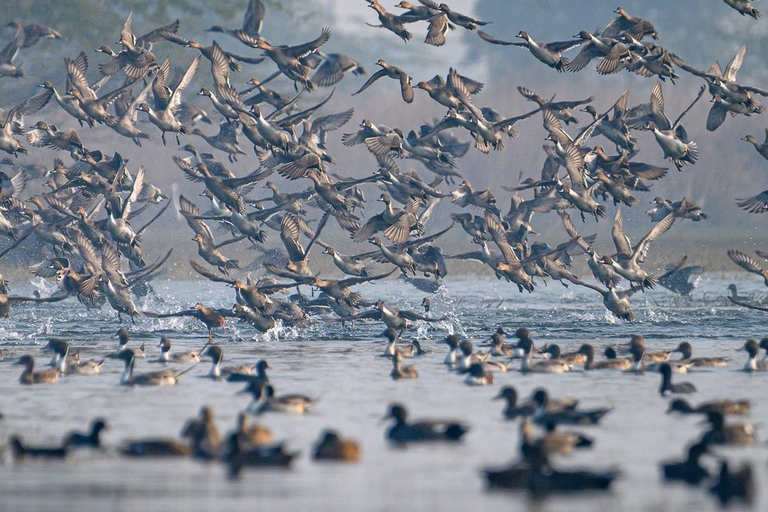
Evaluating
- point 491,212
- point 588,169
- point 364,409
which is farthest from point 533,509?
point 491,212

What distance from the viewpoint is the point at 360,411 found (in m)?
16.9

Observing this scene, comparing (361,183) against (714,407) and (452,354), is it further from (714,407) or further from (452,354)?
(714,407)

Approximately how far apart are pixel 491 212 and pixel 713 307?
289 inches

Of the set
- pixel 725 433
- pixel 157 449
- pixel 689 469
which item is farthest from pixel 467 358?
pixel 689 469

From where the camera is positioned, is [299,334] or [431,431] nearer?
[431,431]

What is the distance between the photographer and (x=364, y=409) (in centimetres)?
1708

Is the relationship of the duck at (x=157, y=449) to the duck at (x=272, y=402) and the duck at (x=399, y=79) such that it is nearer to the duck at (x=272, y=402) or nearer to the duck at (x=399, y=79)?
the duck at (x=272, y=402)

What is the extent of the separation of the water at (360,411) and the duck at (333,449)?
0.19 m

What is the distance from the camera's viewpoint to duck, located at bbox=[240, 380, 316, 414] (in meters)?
16.5

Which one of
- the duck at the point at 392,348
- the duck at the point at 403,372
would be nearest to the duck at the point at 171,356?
the duck at the point at 392,348

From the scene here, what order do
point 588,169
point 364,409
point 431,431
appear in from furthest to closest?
point 588,169 → point 364,409 → point 431,431

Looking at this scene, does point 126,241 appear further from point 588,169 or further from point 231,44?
point 231,44

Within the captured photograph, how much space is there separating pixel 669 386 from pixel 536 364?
10.5 feet

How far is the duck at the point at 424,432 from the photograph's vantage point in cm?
1441
